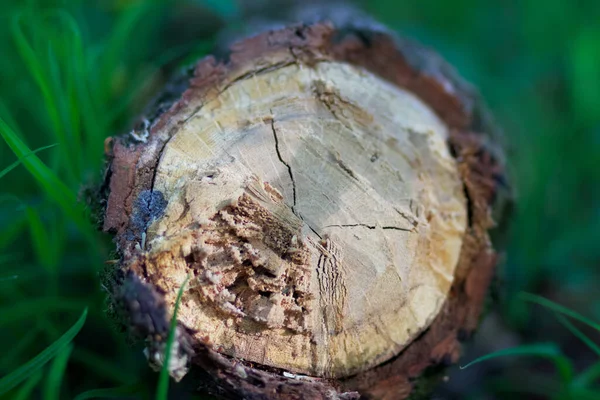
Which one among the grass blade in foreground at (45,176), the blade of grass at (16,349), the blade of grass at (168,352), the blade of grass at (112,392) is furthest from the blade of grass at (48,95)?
the blade of grass at (168,352)

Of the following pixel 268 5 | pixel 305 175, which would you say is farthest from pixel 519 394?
pixel 268 5

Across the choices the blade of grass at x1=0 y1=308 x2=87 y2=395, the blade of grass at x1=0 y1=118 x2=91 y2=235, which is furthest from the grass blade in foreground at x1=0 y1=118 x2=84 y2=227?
the blade of grass at x1=0 y1=308 x2=87 y2=395

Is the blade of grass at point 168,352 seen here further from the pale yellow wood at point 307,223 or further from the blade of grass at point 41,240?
the blade of grass at point 41,240

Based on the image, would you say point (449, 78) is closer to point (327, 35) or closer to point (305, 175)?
point (327, 35)

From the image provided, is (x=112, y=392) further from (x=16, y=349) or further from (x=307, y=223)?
(x=307, y=223)

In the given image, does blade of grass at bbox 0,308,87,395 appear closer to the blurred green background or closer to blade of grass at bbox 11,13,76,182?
the blurred green background

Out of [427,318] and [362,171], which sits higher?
[362,171]

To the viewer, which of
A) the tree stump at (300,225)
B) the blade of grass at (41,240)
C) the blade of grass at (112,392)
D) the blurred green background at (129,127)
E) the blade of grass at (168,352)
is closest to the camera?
the blade of grass at (168,352)
